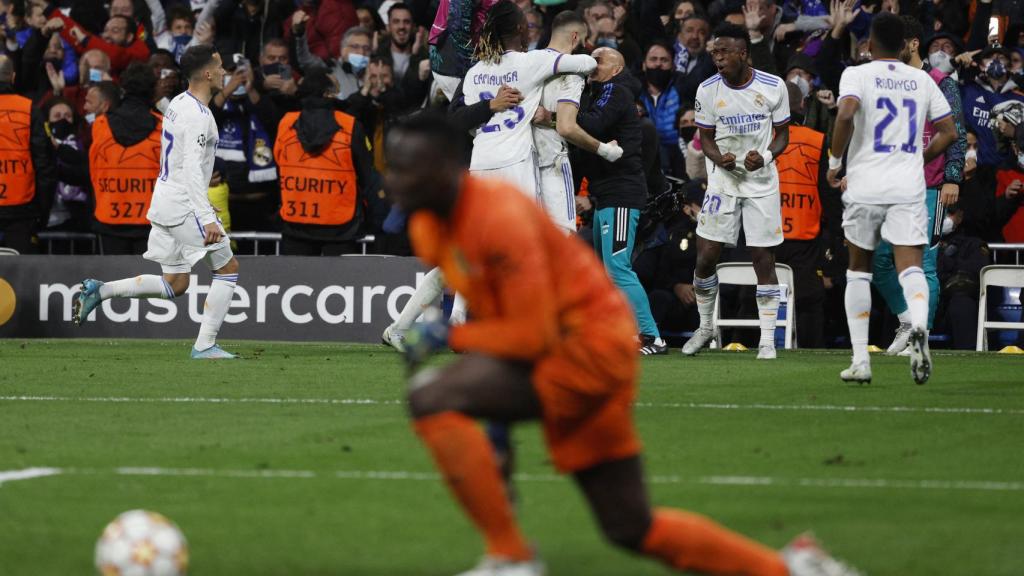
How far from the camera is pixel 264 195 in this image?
18.2 metres

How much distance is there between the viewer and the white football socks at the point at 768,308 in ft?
45.2

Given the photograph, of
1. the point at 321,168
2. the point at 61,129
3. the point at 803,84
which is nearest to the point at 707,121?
the point at 803,84

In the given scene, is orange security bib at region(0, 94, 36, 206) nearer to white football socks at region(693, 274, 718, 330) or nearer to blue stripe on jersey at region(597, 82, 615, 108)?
blue stripe on jersey at region(597, 82, 615, 108)

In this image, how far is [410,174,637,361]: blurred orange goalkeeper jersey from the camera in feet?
14.7

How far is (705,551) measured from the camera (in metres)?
4.61

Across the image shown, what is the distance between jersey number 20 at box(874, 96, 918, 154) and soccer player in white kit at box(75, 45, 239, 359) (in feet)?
17.6

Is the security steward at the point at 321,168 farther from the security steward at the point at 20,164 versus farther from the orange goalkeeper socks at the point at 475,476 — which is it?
the orange goalkeeper socks at the point at 475,476

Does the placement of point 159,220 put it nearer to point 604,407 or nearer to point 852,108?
point 852,108

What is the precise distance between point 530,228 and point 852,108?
6716 mm

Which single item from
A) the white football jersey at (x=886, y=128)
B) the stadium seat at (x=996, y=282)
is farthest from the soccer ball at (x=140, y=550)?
the stadium seat at (x=996, y=282)

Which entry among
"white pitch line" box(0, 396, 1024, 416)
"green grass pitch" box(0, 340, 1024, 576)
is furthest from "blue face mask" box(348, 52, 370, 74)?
"white pitch line" box(0, 396, 1024, 416)

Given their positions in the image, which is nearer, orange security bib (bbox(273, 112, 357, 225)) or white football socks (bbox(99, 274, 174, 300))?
white football socks (bbox(99, 274, 174, 300))

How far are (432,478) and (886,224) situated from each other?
4810 millimetres

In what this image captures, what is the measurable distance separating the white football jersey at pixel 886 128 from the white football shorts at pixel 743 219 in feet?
8.46
